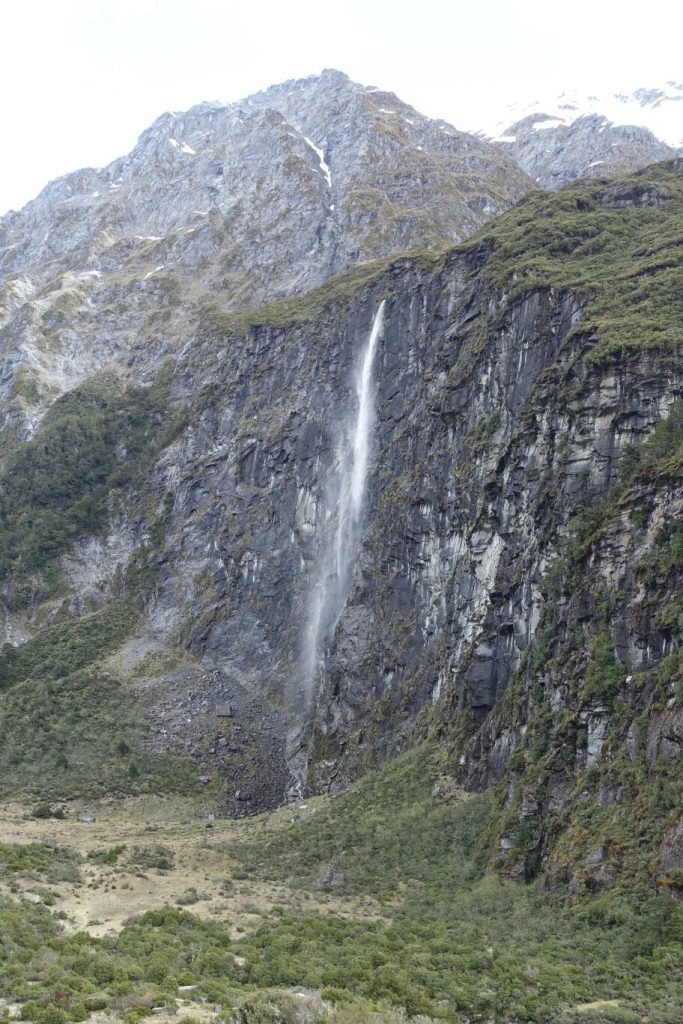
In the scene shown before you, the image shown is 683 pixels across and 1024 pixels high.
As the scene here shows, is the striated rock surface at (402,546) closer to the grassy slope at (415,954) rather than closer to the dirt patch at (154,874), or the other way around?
the grassy slope at (415,954)

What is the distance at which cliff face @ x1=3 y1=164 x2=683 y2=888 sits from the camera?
3788 cm

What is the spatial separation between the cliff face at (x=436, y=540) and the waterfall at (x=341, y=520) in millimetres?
327

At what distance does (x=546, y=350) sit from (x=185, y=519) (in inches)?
1844

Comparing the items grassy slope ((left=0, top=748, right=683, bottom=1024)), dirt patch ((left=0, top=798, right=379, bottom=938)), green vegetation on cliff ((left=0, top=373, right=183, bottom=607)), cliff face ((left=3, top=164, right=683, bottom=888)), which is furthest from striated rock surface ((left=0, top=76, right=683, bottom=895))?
dirt patch ((left=0, top=798, right=379, bottom=938))

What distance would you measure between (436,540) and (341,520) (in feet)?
48.0

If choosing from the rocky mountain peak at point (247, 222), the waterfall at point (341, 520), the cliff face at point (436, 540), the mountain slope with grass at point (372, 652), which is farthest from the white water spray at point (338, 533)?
the rocky mountain peak at point (247, 222)

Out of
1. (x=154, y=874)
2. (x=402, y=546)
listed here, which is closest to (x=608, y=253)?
(x=402, y=546)

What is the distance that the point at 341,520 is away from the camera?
7731 cm

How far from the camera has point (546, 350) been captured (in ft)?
196

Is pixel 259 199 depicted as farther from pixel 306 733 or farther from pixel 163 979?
pixel 163 979

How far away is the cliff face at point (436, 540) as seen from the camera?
37.9 m

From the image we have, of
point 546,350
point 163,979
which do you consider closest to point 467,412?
point 546,350

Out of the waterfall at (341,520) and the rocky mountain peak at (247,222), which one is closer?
the waterfall at (341,520)

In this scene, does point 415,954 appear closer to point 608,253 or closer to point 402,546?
point 402,546
